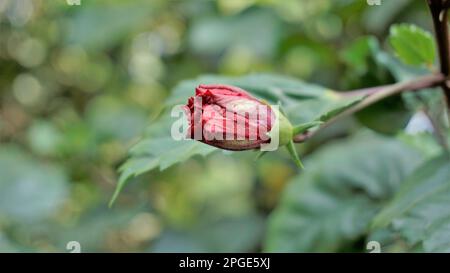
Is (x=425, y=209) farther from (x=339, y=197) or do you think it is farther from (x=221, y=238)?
(x=221, y=238)

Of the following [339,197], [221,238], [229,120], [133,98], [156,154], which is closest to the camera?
[229,120]

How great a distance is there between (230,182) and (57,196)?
829mm

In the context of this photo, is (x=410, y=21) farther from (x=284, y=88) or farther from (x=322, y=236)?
(x=284, y=88)

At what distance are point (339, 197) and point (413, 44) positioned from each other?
1.21 ft

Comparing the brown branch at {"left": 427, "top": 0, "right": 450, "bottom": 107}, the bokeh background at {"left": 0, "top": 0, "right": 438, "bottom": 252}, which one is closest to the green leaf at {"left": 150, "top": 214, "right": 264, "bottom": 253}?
the bokeh background at {"left": 0, "top": 0, "right": 438, "bottom": 252}

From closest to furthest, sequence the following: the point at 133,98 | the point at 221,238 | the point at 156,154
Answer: the point at 156,154
the point at 221,238
the point at 133,98

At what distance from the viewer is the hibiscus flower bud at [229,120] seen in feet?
1.77

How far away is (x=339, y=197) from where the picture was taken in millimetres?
1047

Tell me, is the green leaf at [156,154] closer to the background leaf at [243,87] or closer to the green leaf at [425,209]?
the background leaf at [243,87]

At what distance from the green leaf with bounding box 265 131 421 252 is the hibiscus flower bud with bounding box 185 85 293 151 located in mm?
404

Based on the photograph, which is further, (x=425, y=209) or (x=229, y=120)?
(x=425, y=209)

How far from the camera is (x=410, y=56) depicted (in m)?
0.75

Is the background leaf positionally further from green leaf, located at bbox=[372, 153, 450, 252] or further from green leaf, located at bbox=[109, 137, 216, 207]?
green leaf, located at bbox=[372, 153, 450, 252]

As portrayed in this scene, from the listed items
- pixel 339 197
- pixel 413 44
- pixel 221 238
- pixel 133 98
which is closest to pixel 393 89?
pixel 413 44
